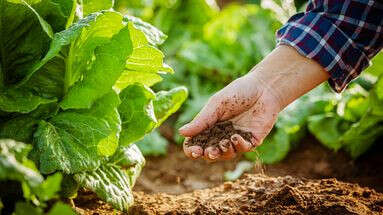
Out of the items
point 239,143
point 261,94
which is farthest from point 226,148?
point 261,94

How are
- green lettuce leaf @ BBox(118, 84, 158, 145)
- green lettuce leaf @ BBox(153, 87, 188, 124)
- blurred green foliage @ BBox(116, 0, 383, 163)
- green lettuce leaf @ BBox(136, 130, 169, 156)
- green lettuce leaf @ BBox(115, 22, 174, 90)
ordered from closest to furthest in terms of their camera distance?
green lettuce leaf @ BBox(115, 22, 174, 90) < green lettuce leaf @ BBox(118, 84, 158, 145) < green lettuce leaf @ BBox(153, 87, 188, 124) < blurred green foliage @ BBox(116, 0, 383, 163) < green lettuce leaf @ BBox(136, 130, 169, 156)

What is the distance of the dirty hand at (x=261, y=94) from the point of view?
8.66 feet

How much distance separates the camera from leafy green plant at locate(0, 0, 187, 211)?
8.03ft

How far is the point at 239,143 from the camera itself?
8.34 feet

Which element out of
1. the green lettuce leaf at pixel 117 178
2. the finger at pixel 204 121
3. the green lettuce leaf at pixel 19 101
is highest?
the green lettuce leaf at pixel 19 101

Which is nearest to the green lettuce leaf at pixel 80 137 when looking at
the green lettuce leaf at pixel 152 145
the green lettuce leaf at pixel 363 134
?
the green lettuce leaf at pixel 152 145

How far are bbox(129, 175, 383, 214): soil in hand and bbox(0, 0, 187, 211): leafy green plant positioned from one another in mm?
269

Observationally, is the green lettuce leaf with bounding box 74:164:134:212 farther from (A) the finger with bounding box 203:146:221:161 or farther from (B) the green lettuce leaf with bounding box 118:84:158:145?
(A) the finger with bounding box 203:146:221:161

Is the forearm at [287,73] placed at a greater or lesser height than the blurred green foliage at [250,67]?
greater

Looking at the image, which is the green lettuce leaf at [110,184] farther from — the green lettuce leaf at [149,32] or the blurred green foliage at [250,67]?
the blurred green foliage at [250,67]

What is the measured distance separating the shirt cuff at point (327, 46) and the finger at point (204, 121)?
45cm

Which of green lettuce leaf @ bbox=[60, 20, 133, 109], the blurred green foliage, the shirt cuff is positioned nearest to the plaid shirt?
the shirt cuff

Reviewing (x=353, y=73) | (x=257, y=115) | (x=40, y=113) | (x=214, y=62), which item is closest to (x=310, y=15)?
(x=353, y=73)

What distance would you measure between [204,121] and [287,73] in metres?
0.46
